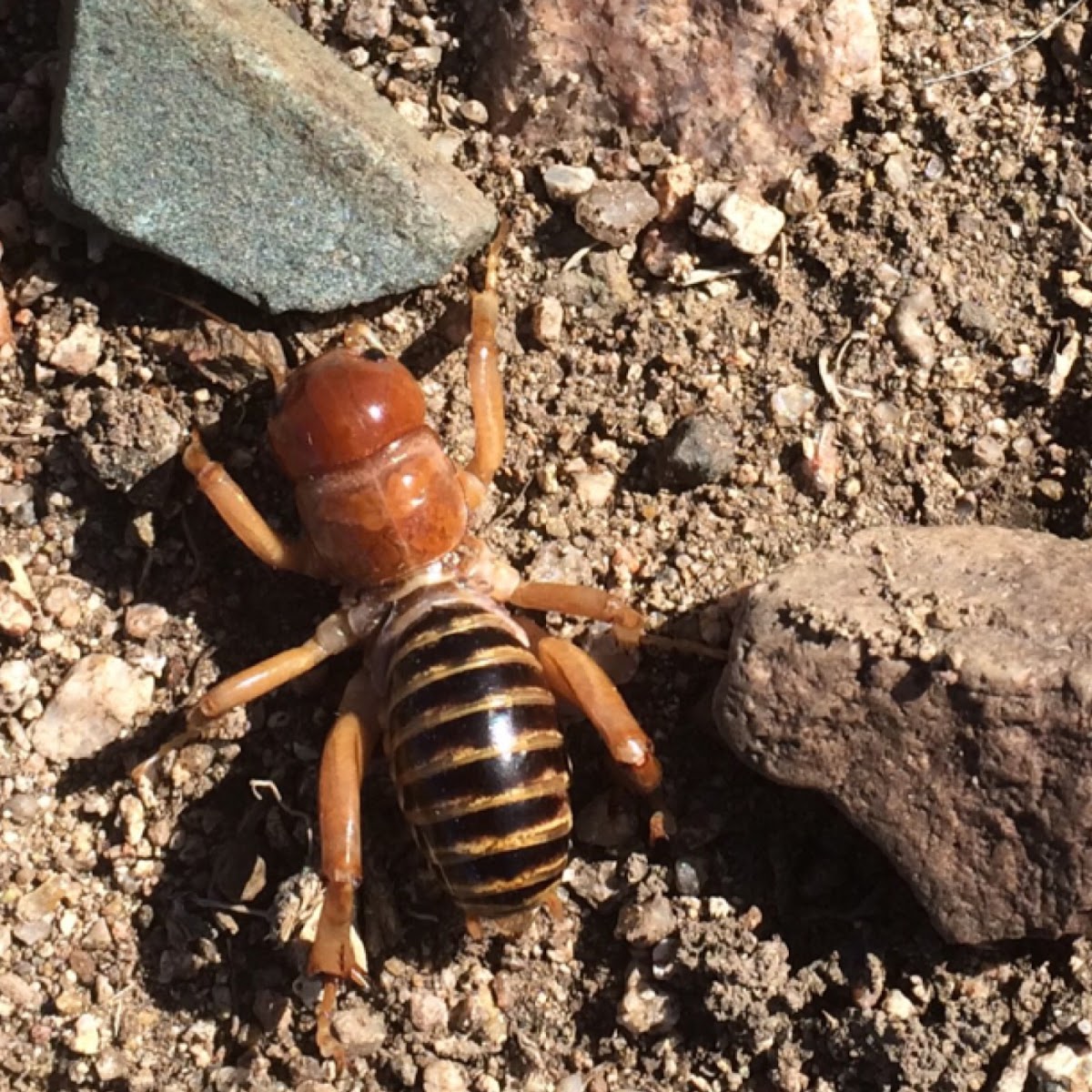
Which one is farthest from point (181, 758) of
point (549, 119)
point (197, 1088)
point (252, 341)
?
point (549, 119)

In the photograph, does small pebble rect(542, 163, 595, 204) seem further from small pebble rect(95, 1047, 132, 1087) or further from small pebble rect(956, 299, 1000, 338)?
small pebble rect(95, 1047, 132, 1087)

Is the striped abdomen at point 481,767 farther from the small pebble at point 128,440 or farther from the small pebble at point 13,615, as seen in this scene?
the small pebble at point 13,615

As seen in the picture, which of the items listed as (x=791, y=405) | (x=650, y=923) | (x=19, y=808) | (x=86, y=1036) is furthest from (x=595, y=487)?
(x=86, y=1036)

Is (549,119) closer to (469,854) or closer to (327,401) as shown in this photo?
(327,401)

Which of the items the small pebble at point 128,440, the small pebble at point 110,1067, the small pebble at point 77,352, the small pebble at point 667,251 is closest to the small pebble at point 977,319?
the small pebble at point 667,251

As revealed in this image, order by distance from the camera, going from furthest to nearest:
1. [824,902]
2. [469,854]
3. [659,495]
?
[659,495], [824,902], [469,854]

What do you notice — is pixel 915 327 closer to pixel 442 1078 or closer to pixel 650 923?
pixel 650 923

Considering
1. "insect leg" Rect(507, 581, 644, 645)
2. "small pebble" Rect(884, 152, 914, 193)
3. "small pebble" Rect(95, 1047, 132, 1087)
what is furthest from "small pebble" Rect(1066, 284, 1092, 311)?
"small pebble" Rect(95, 1047, 132, 1087)
